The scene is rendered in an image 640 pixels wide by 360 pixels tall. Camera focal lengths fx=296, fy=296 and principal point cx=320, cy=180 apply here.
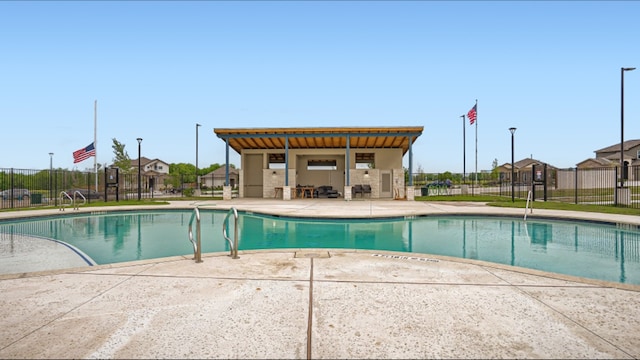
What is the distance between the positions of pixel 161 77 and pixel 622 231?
24.4 meters

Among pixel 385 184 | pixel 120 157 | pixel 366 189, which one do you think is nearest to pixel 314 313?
pixel 366 189

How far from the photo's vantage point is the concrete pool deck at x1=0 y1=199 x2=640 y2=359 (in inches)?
80.4

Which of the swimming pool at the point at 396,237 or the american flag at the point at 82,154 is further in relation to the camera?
the american flag at the point at 82,154

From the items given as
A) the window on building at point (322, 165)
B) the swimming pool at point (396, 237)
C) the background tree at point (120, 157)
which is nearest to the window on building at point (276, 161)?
the window on building at point (322, 165)

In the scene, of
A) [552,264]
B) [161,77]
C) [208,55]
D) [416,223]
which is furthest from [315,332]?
[161,77]

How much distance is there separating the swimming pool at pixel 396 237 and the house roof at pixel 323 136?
7.72m

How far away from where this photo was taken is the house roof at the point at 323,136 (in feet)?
57.7

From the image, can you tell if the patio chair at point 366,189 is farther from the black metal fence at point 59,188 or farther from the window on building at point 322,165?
the black metal fence at point 59,188

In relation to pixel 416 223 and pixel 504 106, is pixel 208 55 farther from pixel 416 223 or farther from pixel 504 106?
pixel 504 106

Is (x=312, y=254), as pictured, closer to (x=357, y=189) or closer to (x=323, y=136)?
(x=323, y=136)

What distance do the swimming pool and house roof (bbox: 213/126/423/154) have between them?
772cm

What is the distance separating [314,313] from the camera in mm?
2594

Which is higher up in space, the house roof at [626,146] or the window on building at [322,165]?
the house roof at [626,146]

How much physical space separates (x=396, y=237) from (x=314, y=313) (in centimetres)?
566
